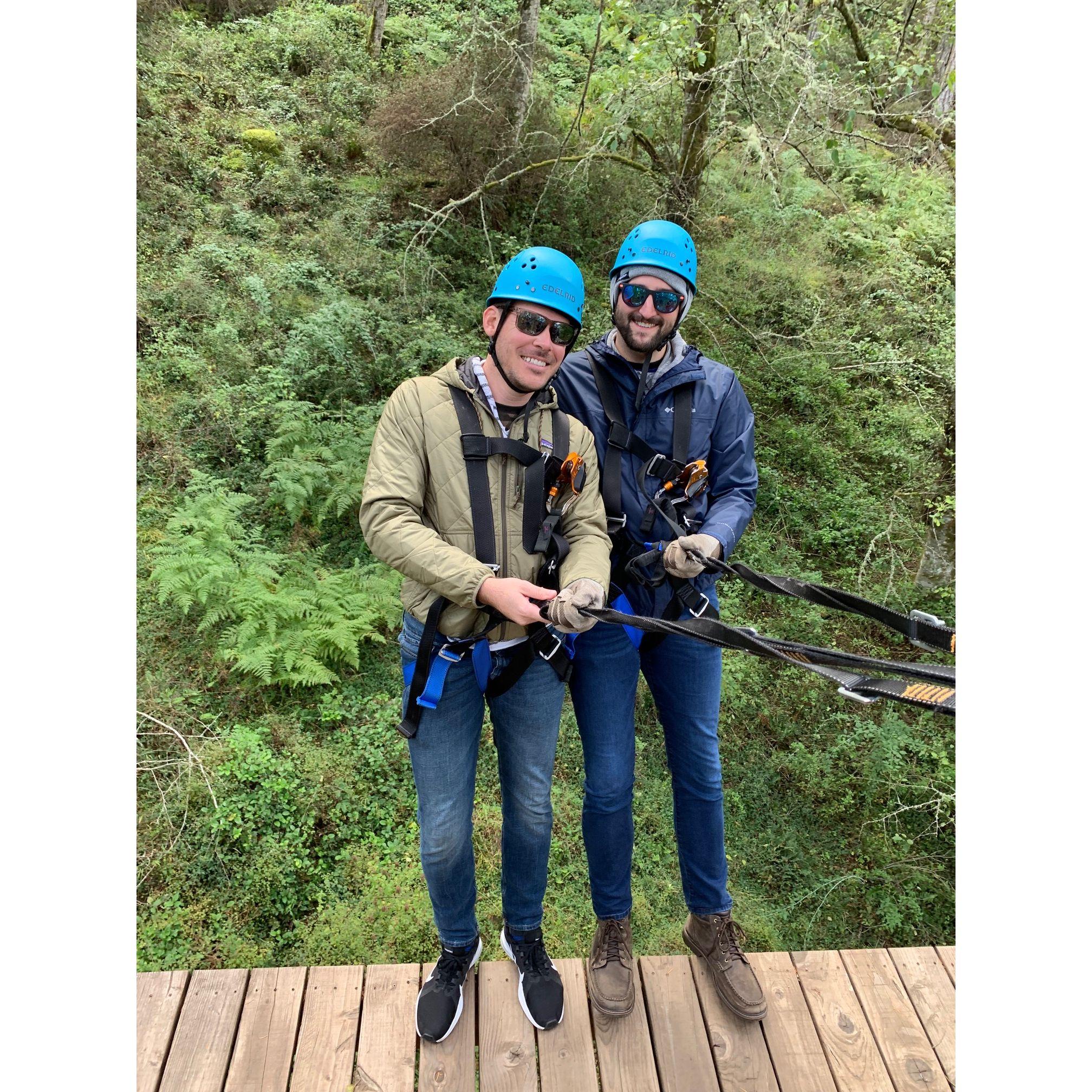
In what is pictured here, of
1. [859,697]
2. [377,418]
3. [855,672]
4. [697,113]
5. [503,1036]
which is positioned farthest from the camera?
[697,113]

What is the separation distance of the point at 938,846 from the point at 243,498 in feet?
17.2

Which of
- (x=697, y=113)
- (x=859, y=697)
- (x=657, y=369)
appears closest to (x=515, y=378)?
(x=657, y=369)

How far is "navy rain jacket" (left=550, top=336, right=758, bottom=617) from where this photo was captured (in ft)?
9.62

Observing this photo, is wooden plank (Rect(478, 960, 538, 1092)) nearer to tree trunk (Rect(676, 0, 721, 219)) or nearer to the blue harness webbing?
the blue harness webbing

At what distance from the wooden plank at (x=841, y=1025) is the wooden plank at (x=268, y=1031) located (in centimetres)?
202

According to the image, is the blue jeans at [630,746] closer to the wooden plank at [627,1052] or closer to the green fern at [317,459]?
the wooden plank at [627,1052]

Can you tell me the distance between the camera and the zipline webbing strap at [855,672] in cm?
183

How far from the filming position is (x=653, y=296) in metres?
2.82

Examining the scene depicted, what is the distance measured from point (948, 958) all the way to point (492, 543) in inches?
109

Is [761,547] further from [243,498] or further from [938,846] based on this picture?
[243,498]

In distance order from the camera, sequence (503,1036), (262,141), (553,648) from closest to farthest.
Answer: (553,648)
(503,1036)
(262,141)

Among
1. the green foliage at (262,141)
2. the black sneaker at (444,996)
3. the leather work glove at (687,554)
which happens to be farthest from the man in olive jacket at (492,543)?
the green foliage at (262,141)

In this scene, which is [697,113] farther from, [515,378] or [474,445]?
[474,445]

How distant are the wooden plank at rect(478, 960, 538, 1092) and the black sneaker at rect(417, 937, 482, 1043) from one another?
12 cm
